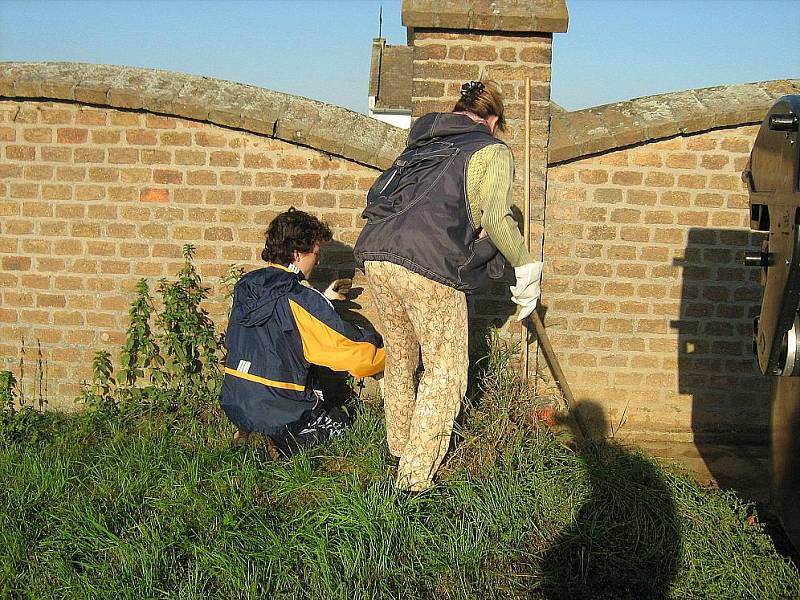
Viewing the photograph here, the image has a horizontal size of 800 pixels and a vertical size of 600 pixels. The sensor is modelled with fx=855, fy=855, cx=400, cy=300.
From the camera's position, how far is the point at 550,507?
3.84m

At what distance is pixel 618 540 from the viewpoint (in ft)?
12.1

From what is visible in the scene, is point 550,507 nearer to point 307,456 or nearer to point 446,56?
point 307,456

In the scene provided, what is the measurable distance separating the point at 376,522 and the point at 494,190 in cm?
151

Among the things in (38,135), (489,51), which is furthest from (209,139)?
(489,51)

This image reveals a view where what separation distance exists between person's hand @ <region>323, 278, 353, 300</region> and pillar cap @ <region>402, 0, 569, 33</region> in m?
1.46

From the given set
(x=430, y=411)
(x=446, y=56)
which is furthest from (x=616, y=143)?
(x=430, y=411)

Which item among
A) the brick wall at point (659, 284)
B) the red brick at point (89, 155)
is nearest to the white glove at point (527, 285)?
the brick wall at point (659, 284)

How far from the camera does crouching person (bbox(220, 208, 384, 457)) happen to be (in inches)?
170

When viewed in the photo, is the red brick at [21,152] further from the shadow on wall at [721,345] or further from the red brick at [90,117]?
the shadow on wall at [721,345]

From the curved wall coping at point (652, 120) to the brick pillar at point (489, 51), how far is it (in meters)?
0.24

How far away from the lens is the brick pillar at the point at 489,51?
4.70 metres

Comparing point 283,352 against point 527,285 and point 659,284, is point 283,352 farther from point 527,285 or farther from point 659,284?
point 659,284

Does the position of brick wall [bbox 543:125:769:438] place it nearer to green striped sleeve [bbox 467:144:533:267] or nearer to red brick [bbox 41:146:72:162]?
green striped sleeve [bbox 467:144:533:267]

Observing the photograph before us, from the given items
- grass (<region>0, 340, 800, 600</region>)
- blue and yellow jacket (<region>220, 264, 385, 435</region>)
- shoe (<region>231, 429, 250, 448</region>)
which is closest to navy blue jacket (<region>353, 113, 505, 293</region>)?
blue and yellow jacket (<region>220, 264, 385, 435</region>)
